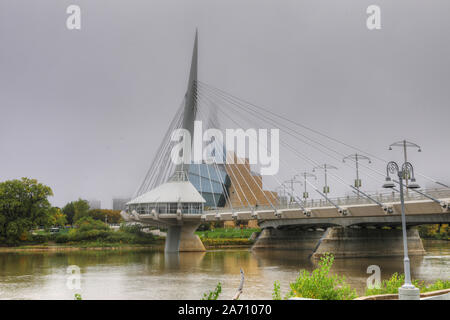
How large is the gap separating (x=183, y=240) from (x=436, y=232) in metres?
65.7

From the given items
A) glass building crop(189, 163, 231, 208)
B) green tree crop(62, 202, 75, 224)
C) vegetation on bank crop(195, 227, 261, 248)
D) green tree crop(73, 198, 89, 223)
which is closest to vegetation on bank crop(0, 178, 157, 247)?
vegetation on bank crop(195, 227, 261, 248)

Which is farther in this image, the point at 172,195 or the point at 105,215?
the point at 105,215

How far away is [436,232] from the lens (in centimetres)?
10044

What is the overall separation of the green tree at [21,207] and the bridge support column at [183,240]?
23.7 metres

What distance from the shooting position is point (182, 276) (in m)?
33.7

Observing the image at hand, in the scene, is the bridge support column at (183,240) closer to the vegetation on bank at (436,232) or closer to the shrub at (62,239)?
the shrub at (62,239)

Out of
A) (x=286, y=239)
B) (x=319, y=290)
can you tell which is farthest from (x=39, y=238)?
(x=319, y=290)

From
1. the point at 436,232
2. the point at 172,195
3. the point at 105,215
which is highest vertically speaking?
the point at 172,195

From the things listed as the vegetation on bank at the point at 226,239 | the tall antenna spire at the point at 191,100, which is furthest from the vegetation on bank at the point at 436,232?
the tall antenna spire at the point at 191,100

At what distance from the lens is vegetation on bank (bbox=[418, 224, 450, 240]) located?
9688 centimetres

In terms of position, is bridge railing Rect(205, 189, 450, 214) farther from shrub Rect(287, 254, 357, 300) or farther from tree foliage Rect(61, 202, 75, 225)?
tree foliage Rect(61, 202, 75, 225)

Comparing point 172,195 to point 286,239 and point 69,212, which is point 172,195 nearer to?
point 286,239

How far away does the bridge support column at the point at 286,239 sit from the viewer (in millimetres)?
77875

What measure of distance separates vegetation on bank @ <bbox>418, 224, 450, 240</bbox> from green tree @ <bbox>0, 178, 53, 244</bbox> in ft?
272
